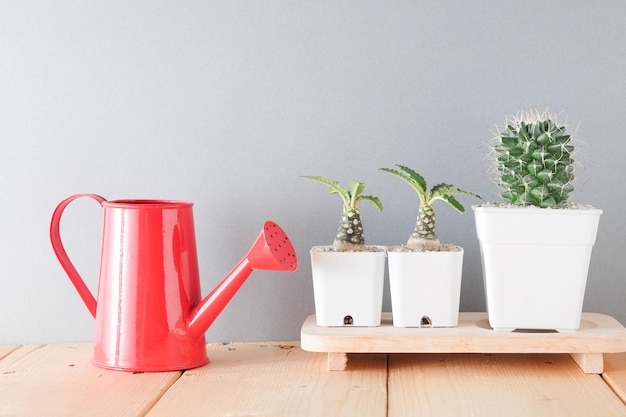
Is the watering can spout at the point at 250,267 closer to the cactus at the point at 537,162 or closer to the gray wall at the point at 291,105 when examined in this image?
the gray wall at the point at 291,105

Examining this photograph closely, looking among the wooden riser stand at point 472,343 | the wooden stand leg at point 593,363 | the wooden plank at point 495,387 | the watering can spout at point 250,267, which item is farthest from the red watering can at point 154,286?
the wooden stand leg at point 593,363

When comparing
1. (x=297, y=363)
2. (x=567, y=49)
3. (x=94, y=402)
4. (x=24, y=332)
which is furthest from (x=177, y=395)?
(x=567, y=49)

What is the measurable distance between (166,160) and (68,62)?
8.7 inches

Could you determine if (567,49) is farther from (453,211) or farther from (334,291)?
(334,291)

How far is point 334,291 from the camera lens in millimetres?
1109

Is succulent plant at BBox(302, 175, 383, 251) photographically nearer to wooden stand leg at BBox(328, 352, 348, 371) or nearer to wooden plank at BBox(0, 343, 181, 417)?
wooden stand leg at BBox(328, 352, 348, 371)

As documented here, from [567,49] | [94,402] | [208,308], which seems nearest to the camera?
[94,402]

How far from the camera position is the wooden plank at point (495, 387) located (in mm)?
928

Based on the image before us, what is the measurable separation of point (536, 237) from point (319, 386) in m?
0.35

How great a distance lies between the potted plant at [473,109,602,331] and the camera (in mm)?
1073

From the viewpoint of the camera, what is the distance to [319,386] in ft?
3.36

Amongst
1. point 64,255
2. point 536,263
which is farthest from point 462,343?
point 64,255

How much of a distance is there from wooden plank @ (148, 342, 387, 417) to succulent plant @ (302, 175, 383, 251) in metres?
0.17

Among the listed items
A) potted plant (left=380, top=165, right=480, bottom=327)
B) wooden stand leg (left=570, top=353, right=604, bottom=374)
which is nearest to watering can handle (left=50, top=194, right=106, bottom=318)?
potted plant (left=380, top=165, right=480, bottom=327)
